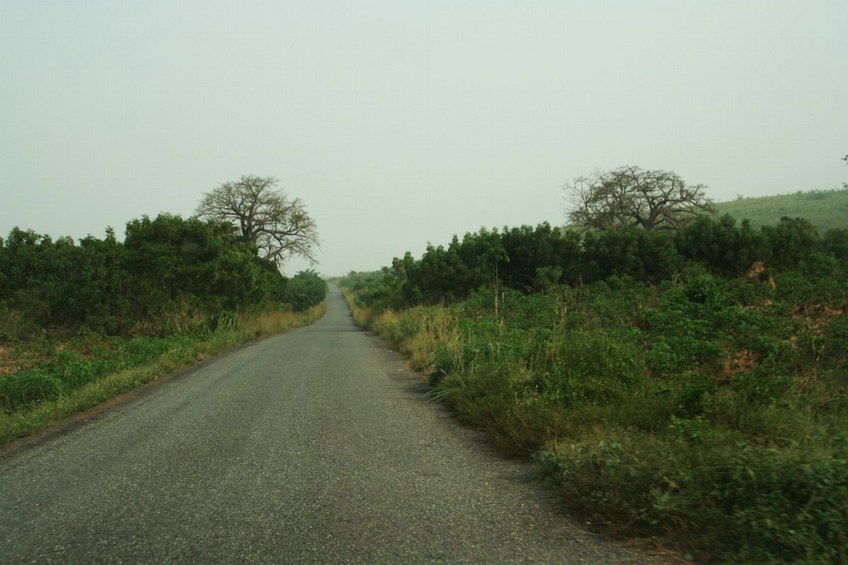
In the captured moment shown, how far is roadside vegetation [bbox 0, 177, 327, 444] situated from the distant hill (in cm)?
4860

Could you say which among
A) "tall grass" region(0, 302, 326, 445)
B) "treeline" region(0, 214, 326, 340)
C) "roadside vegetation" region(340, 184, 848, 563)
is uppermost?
"treeline" region(0, 214, 326, 340)

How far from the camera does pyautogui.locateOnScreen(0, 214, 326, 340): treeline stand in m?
19.0

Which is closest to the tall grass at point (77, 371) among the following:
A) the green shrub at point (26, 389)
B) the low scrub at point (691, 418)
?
the green shrub at point (26, 389)

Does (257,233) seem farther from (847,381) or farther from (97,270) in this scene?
(847,381)

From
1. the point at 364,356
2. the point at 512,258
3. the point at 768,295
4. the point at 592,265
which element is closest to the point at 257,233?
the point at 512,258

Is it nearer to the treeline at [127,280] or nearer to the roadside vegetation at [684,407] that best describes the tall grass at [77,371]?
the treeline at [127,280]

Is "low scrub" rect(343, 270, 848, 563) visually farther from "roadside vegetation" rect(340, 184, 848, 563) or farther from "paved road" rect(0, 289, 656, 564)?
"paved road" rect(0, 289, 656, 564)

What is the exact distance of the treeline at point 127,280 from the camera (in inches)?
749

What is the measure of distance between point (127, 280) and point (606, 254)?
22.3m

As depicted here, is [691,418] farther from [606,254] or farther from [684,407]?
[606,254]

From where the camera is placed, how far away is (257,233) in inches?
2089

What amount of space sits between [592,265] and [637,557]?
2761 centimetres

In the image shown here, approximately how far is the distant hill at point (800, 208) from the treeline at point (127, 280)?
1905 inches

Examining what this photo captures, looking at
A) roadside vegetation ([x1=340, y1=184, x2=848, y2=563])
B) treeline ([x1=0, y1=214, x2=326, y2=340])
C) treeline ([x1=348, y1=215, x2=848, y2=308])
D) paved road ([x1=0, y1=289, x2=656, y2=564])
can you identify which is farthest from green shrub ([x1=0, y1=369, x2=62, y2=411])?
treeline ([x1=348, y1=215, x2=848, y2=308])
